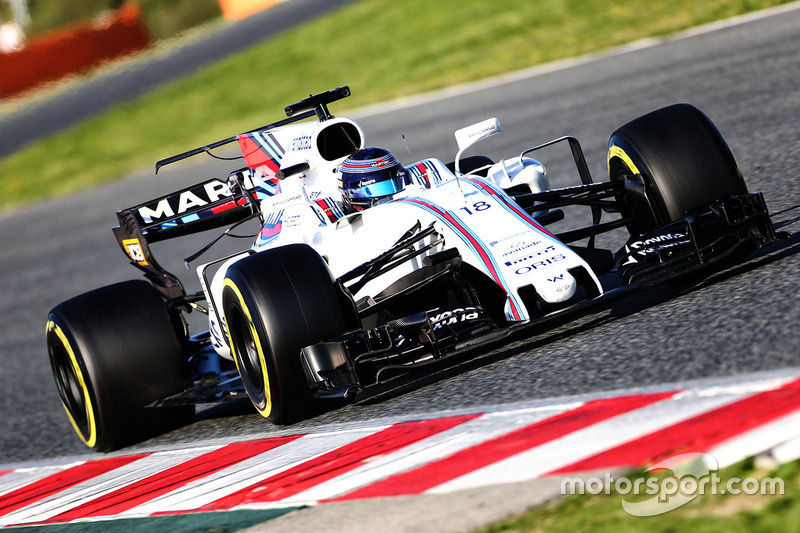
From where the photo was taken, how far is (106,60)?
105ft

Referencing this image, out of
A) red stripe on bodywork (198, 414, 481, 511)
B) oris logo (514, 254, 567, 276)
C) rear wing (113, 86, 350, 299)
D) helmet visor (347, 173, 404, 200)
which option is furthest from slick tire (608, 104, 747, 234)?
rear wing (113, 86, 350, 299)

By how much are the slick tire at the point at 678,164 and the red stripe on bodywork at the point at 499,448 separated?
6.05 ft

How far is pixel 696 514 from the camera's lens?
297 centimetres

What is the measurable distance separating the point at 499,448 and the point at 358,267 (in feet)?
5.84

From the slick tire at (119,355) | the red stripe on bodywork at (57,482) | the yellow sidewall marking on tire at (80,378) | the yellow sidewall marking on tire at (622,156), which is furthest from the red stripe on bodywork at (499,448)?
the yellow sidewall marking on tire at (80,378)

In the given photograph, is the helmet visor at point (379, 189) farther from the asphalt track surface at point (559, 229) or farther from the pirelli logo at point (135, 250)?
the pirelli logo at point (135, 250)

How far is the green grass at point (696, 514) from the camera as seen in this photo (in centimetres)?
284

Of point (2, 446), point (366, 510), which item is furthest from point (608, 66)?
point (366, 510)

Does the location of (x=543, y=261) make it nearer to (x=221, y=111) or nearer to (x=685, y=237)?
(x=685, y=237)

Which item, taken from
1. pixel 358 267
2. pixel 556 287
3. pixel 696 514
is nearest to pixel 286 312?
pixel 358 267

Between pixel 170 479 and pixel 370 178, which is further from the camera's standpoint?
pixel 370 178

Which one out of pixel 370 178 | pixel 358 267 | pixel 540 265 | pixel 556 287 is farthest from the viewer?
pixel 370 178

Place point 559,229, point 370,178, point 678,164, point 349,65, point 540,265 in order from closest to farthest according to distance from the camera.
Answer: point 540,265 → point 678,164 → point 370,178 → point 559,229 → point 349,65

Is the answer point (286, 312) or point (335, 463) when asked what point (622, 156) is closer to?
point (286, 312)
